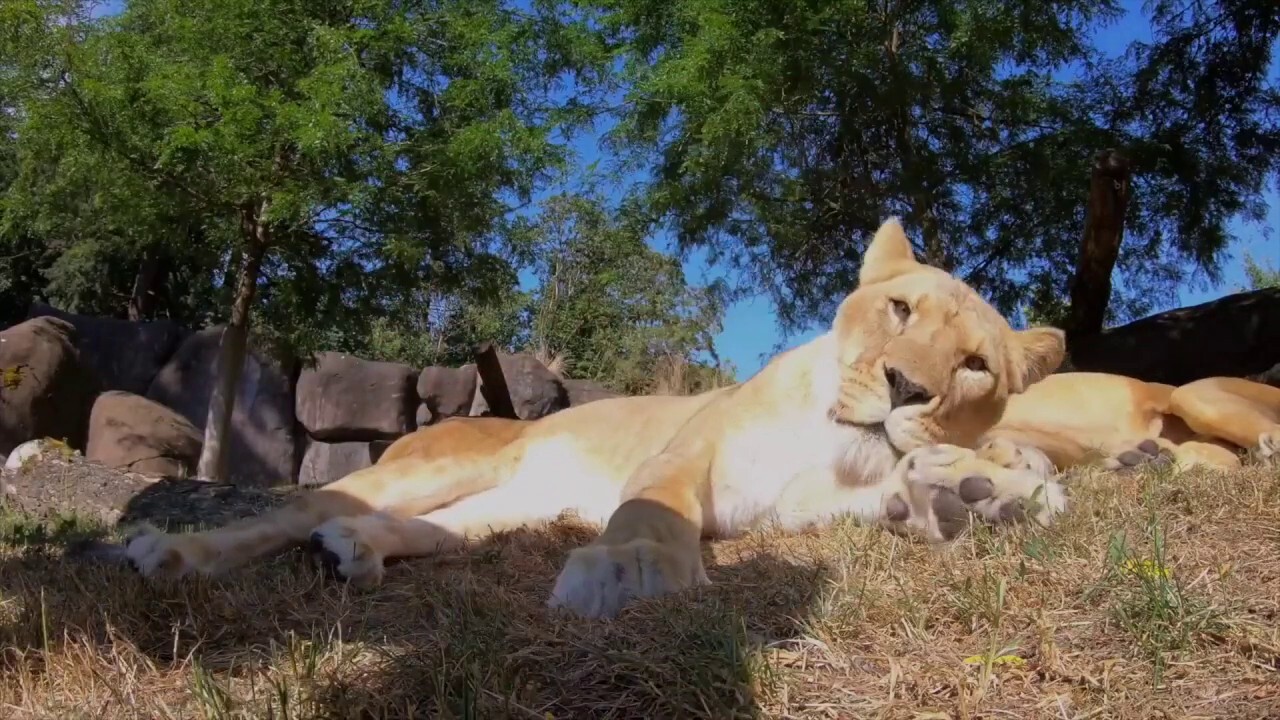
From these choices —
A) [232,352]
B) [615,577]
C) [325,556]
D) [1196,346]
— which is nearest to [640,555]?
[615,577]

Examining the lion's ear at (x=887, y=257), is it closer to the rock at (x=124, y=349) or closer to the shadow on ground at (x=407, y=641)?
the shadow on ground at (x=407, y=641)

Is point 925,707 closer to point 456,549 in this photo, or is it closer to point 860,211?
point 456,549

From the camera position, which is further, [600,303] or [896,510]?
[600,303]

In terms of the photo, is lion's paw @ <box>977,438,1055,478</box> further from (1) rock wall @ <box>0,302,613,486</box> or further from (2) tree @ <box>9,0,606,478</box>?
(1) rock wall @ <box>0,302,613,486</box>

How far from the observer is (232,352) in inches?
500

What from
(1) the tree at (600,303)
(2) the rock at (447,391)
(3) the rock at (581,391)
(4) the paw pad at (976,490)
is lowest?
(4) the paw pad at (976,490)

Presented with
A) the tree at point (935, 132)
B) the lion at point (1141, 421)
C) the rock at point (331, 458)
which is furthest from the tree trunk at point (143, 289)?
the lion at point (1141, 421)

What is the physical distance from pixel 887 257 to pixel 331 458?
1457 cm

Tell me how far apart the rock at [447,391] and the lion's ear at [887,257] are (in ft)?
44.5

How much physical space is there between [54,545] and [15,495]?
275cm

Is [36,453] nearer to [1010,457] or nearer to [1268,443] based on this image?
[1010,457]

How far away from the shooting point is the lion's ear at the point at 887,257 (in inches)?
153

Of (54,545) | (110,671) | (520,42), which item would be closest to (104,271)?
(520,42)

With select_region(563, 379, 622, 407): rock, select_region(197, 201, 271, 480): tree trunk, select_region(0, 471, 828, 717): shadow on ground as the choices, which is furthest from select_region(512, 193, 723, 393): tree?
select_region(0, 471, 828, 717): shadow on ground
